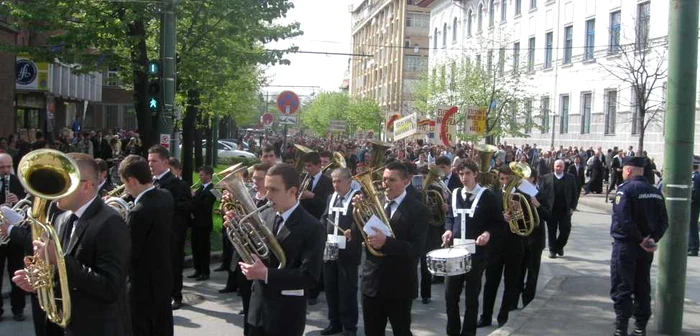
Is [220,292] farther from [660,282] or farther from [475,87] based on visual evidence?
[475,87]

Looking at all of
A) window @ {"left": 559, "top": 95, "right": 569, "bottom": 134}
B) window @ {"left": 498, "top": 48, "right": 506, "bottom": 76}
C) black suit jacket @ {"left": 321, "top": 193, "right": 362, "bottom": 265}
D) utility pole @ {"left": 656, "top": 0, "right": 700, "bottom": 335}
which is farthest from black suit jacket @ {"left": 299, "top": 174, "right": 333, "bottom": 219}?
window @ {"left": 559, "top": 95, "right": 569, "bottom": 134}

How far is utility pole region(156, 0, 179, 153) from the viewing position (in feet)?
47.4

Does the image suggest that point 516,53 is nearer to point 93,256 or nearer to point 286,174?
point 286,174

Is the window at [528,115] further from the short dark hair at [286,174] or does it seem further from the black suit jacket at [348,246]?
the short dark hair at [286,174]

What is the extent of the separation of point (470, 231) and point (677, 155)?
7.18ft

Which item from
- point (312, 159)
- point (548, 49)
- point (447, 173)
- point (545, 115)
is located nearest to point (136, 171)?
point (312, 159)

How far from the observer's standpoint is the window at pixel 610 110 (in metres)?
34.5

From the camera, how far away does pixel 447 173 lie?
39.7 feet

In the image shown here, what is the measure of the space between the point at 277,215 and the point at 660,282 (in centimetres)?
466

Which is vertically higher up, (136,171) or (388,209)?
(136,171)

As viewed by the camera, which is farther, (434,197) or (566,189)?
(566,189)

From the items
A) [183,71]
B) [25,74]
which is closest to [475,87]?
[25,74]

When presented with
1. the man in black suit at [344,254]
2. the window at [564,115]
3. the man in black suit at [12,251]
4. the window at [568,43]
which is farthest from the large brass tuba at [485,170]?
the window at [568,43]

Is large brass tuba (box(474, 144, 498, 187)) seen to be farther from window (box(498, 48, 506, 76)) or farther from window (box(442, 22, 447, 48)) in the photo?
window (box(442, 22, 447, 48))
